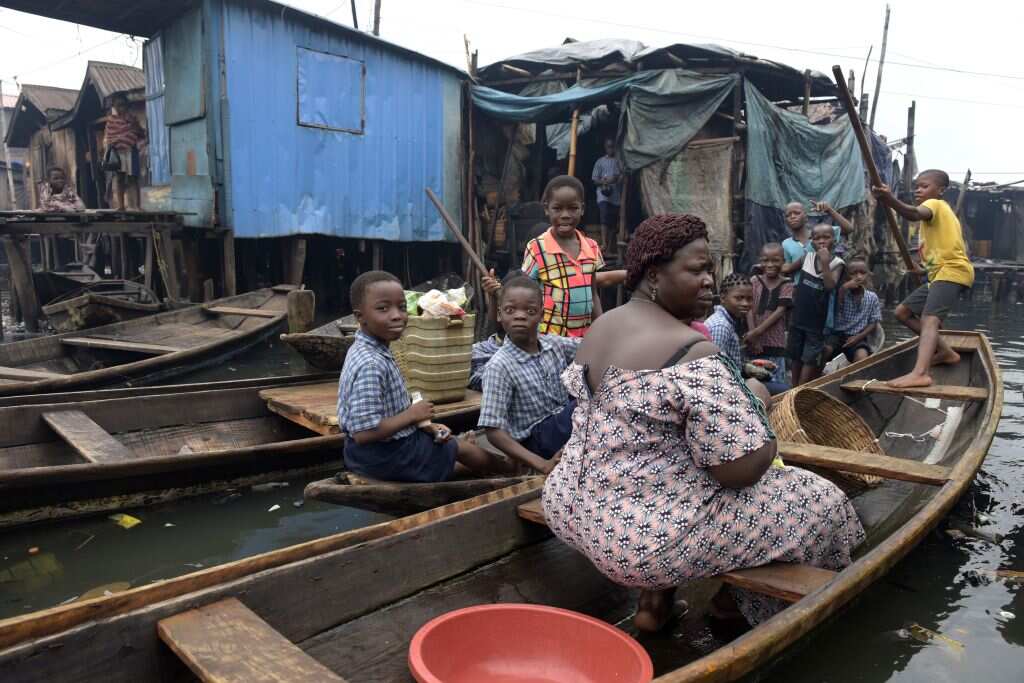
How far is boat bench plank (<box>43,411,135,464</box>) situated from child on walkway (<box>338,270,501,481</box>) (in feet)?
4.69

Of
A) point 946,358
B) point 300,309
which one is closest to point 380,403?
point 300,309

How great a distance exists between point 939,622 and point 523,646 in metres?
1.99

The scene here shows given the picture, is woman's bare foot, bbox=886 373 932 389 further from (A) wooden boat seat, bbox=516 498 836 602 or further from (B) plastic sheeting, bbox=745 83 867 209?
(B) plastic sheeting, bbox=745 83 867 209

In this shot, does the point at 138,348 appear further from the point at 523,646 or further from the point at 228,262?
the point at 523,646

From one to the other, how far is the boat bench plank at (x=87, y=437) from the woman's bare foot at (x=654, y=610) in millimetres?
2721

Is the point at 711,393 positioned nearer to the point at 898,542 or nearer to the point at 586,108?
the point at 898,542

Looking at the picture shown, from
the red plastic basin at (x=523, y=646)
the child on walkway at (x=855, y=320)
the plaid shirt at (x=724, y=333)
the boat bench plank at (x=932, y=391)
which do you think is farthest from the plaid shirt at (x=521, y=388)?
the child on walkway at (x=855, y=320)

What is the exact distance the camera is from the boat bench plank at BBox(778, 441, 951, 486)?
9.84 feet

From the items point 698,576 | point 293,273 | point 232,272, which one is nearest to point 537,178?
point 293,273

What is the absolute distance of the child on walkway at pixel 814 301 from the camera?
227 inches

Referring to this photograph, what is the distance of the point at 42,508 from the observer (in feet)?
12.2

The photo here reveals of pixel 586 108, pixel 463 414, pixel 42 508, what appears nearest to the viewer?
pixel 42 508

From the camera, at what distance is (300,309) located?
714 cm

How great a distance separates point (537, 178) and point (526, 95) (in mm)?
1564
